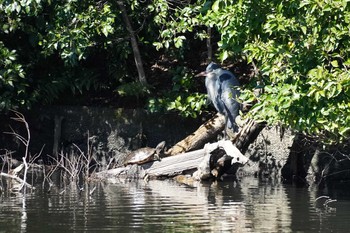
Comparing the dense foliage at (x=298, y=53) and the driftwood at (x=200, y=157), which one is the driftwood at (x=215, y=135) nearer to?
the driftwood at (x=200, y=157)

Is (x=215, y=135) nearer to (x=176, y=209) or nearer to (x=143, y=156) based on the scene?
(x=143, y=156)

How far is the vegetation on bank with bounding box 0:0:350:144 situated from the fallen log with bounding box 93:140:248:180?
3.57 feet

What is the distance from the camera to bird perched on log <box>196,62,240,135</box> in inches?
611

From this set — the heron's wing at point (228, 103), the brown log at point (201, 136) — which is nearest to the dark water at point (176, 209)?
the brown log at point (201, 136)

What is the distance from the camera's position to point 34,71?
17.8 m

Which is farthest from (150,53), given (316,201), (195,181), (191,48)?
(316,201)

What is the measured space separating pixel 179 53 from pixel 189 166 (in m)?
3.03

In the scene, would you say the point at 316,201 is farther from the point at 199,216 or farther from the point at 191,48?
the point at 191,48

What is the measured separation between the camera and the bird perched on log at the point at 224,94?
15523mm

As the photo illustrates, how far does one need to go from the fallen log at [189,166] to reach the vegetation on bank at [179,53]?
109 cm

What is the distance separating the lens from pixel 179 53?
56.5 ft

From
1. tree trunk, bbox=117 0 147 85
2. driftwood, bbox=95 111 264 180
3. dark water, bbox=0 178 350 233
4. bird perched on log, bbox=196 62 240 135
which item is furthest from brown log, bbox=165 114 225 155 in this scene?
tree trunk, bbox=117 0 147 85

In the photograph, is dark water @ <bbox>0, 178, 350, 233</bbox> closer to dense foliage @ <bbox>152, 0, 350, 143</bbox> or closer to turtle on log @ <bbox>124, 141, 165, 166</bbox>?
turtle on log @ <bbox>124, 141, 165, 166</bbox>

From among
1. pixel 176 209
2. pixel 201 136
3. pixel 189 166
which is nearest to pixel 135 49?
pixel 201 136
